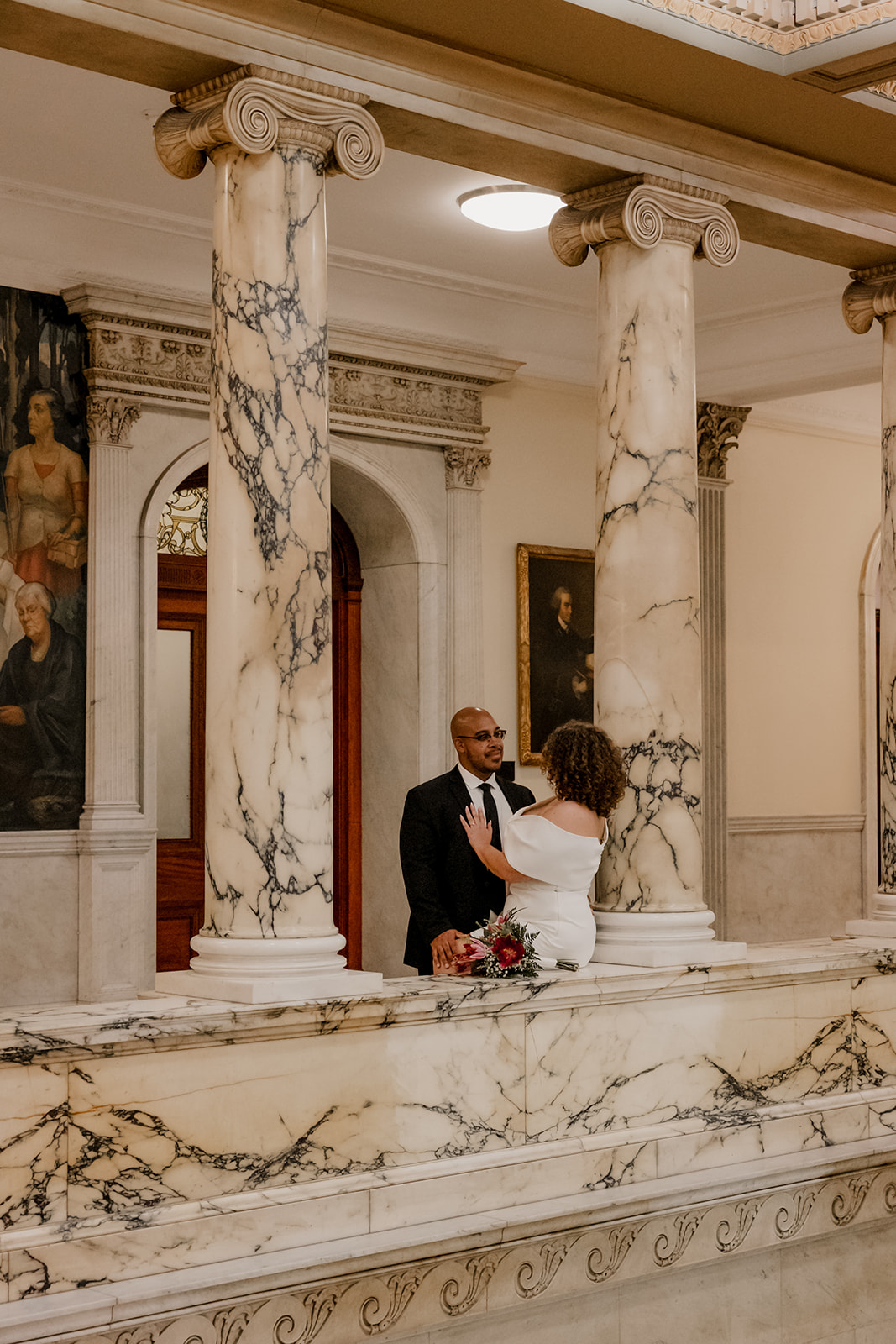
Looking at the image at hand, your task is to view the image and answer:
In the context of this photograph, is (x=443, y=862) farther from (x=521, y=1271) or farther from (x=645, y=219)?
(x=645, y=219)

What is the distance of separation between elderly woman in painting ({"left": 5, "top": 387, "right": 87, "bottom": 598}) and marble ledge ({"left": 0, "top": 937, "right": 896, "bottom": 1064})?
12.9ft

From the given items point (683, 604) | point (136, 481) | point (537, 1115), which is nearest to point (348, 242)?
point (136, 481)

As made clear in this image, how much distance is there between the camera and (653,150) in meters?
6.45

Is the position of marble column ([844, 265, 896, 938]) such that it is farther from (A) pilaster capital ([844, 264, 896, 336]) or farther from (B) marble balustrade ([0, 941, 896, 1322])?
(B) marble balustrade ([0, 941, 896, 1322])

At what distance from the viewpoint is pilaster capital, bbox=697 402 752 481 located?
1212cm

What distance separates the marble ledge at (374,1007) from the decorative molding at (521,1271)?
2.23 ft

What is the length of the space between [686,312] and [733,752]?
6747 millimetres

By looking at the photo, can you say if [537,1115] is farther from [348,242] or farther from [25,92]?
[348,242]

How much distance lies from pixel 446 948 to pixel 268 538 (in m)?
1.71

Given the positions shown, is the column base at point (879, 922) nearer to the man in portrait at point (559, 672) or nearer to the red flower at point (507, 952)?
the red flower at point (507, 952)

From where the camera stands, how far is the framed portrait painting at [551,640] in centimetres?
1107

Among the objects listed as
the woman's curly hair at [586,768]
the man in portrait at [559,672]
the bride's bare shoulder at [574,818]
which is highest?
the man in portrait at [559,672]

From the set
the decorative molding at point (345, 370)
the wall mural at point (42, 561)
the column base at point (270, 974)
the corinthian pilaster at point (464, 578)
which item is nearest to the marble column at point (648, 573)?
the column base at point (270, 974)

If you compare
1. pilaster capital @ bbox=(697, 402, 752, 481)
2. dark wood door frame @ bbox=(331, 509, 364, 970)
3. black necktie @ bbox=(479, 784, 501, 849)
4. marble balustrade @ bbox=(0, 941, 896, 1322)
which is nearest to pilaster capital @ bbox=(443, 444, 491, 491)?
dark wood door frame @ bbox=(331, 509, 364, 970)
